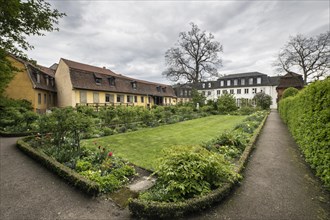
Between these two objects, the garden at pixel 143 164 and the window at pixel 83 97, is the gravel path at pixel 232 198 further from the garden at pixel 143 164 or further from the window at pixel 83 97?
the window at pixel 83 97

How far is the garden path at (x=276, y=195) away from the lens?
2.98 metres

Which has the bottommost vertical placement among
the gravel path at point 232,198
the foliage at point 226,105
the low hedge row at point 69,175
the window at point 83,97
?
the gravel path at point 232,198

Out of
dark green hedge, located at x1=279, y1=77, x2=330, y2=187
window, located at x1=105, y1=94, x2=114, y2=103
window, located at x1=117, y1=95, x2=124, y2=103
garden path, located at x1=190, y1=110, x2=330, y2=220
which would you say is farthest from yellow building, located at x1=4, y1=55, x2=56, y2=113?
dark green hedge, located at x1=279, y1=77, x2=330, y2=187

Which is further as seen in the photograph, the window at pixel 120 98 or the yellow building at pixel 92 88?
the window at pixel 120 98

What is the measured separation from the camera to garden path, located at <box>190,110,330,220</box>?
2.98 metres

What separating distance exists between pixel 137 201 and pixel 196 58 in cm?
3167

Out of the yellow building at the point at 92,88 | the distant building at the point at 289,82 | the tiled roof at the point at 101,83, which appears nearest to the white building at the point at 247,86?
the distant building at the point at 289,82

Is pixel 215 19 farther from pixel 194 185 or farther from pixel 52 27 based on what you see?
pixel 194 185

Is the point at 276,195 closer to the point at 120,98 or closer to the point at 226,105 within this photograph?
the point at 226,105

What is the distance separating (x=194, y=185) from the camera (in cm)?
336

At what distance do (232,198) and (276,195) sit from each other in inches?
40.8

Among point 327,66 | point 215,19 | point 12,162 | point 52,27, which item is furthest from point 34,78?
point 327,66

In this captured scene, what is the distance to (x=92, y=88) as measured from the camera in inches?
912

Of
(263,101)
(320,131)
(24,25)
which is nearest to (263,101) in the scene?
(263,101)
